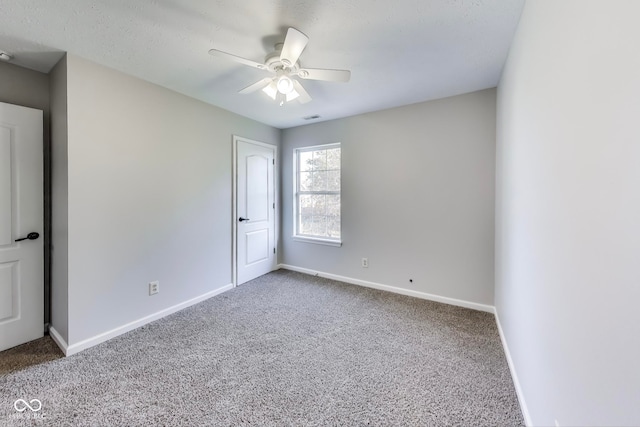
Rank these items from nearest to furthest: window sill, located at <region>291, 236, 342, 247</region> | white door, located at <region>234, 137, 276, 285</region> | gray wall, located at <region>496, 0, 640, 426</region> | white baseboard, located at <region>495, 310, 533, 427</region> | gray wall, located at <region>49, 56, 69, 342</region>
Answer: gray wall, located at <region>496, 0, 640, 426</region> → white baseboard, located at <region>495, 310, 533, 427</region> → gray wall, located at <region>49, 56, 69, 342</region> → white door, located at <region>234, 137, 276, 285</region> → window sill, located at <region>291, 236, 342, 247</region>

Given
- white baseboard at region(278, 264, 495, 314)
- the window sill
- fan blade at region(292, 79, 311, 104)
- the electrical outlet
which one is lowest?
white baseboard at region(278, 264, 495, 314)

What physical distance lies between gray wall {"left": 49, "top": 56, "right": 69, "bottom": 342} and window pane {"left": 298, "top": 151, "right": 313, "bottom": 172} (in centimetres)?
272

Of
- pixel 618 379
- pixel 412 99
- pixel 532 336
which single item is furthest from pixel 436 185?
pixel 618 379

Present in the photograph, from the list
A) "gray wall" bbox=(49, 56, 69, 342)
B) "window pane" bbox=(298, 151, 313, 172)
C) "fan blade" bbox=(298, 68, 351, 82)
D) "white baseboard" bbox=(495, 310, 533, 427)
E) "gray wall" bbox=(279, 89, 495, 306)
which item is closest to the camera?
"white baseboard" bbox=(495, 310, 533, 427)

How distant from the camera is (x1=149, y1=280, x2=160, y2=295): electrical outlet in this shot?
8.38 feet

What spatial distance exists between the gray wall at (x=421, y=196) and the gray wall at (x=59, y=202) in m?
2.69

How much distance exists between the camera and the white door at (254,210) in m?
3.52

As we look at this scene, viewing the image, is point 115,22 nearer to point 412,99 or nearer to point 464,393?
point 412,99

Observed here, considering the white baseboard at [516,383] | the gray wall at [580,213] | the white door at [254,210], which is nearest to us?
the gray wall at [580,213]

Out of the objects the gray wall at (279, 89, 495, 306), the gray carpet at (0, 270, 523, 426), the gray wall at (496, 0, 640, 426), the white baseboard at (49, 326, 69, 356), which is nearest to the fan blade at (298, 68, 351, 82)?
the gray wall at (496, 0, 640, 426)

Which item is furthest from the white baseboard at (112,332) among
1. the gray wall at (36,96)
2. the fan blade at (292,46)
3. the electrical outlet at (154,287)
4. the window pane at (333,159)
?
the fan blade at (292,46)

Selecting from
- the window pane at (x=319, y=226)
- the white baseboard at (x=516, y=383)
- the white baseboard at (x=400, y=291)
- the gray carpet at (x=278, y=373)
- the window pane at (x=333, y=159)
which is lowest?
the gray carpet at (x=278, y=373)

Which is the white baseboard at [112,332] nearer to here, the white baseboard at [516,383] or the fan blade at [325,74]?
the fan blade at [325,74]

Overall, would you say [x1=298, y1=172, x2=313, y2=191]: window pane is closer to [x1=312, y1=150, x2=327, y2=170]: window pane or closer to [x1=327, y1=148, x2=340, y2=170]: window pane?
[x1=312, y1=150, x2=327, y2=170]: window pane
